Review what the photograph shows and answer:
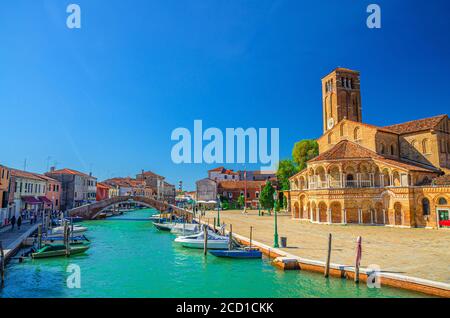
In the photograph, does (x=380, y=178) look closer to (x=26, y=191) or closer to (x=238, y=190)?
(x=26, y=191)

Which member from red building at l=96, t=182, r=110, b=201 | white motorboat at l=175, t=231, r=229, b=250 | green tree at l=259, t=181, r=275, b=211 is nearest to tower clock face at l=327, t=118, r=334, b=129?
green tree at l=259, t=181, r=275, b=211

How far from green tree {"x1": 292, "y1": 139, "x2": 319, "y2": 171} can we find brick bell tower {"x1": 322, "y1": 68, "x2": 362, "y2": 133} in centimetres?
399

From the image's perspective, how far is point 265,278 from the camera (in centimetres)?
1441

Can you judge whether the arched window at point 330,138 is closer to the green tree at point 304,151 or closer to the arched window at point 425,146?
the arched window at point 425,146

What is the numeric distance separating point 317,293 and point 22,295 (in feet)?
38.3

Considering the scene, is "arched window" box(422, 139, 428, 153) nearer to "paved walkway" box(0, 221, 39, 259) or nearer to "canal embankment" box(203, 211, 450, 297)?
"canal embankment" box(203, 211, 450, 297)

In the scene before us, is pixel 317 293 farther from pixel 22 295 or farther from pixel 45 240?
pixel 45 240

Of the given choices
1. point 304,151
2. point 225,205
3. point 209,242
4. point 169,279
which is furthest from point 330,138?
point 225,205

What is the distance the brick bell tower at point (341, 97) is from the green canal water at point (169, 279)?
36825 millimetres

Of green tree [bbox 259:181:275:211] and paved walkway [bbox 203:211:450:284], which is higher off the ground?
green tree [bbox 259:181:275:211]

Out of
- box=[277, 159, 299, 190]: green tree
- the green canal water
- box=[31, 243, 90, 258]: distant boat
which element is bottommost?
the green canal water

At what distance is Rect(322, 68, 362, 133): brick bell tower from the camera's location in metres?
48.8

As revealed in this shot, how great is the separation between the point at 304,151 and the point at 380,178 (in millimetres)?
22870
